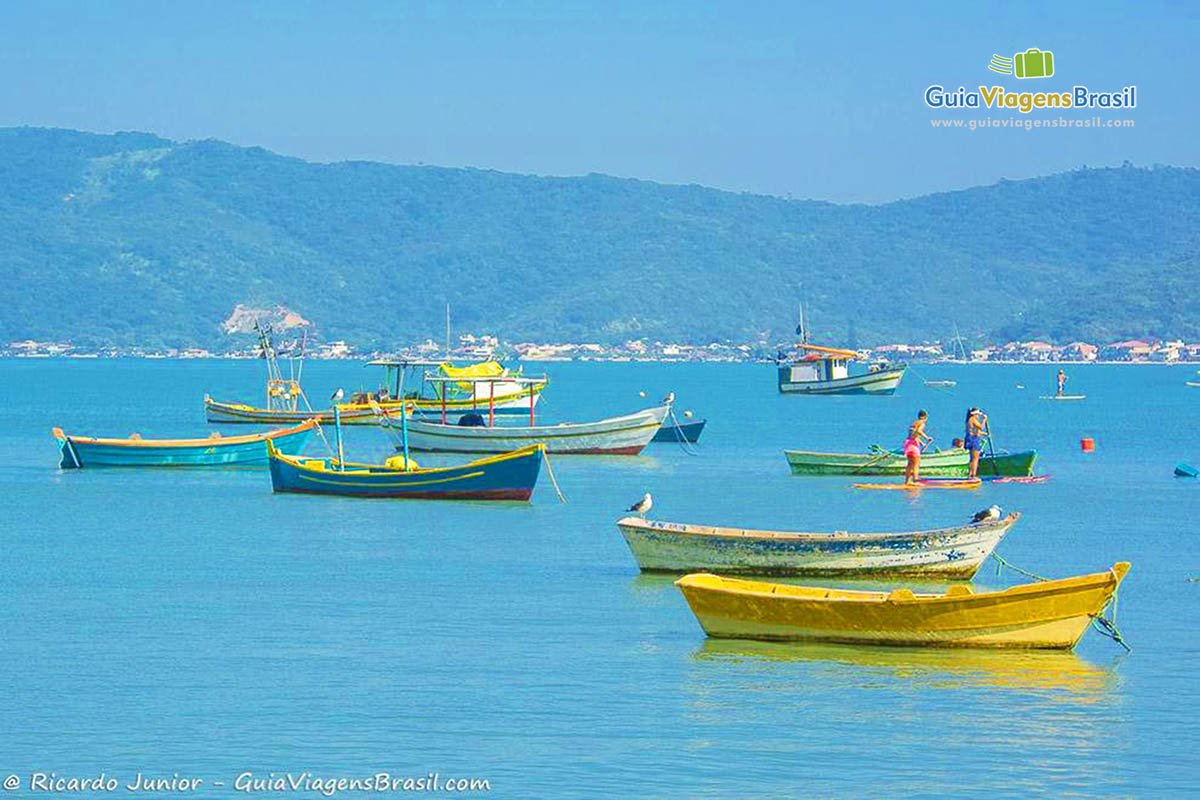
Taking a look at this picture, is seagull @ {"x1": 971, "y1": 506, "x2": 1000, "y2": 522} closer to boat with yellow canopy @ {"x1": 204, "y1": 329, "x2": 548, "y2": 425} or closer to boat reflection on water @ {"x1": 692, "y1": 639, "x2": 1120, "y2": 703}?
boat reflection on water @ {"x1": 692, "y1": 639, "x2": 1120, "y2": 703}

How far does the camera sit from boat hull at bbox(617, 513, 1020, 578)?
99.6 feet

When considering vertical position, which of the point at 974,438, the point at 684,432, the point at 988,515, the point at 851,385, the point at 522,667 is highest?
the point at 988,515

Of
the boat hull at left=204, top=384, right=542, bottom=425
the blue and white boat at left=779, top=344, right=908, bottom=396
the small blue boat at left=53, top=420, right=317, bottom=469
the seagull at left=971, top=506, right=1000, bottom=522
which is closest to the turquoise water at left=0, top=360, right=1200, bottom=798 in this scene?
the seagull at left=971, top=506, right=1000, bottom=522

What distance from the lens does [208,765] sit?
65.6 ft

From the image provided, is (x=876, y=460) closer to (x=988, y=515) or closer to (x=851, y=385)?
(x=988, y=515)

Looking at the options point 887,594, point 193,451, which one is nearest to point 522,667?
point 887,594

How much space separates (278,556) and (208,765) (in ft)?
54.2

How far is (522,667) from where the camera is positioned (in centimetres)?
2467

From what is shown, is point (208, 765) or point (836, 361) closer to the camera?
point (208, 765)

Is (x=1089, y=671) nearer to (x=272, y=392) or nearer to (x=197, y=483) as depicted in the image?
(x=197, y=483)

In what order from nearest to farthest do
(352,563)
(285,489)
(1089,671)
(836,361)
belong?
(1089,671) < (352,563) < (285,489) < (836,361)

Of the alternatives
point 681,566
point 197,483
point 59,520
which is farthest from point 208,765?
point 197,483

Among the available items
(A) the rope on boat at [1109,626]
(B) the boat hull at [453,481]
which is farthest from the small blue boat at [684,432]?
(A) the rope on boat at [1109,626]

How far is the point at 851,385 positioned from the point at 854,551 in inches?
4463
